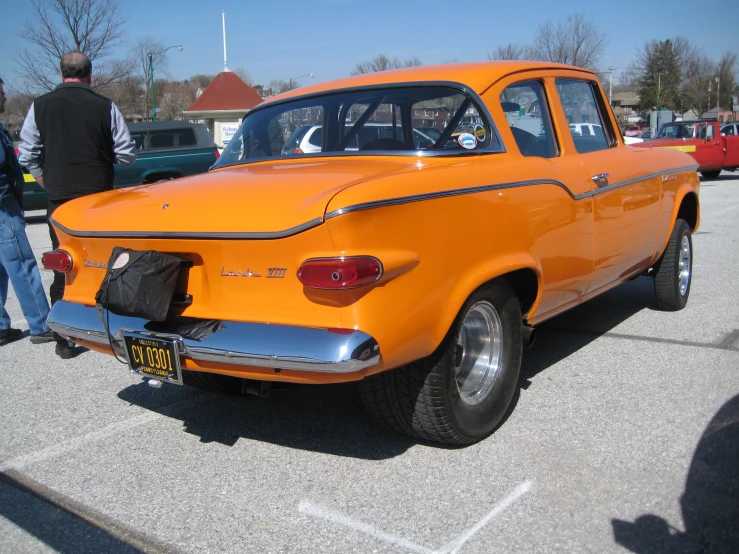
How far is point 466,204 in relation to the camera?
3.01 meters

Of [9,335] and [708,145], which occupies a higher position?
[708,145]

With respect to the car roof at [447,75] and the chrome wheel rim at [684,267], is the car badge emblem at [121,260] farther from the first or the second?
the chrome wheel rim at [684,267]

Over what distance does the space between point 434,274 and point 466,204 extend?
1.29 feet

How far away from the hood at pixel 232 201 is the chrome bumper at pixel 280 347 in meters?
0.39

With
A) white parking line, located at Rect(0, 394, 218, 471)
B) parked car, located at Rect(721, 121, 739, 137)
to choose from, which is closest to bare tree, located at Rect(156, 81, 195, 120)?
parked car, located at Rect(721, 121, 739, 137)

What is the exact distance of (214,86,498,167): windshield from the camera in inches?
140

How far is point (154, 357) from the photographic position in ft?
9.64

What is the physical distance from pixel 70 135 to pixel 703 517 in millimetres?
4361

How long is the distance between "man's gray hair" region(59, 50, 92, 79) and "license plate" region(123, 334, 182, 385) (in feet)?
8.82

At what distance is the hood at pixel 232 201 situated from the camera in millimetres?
2705

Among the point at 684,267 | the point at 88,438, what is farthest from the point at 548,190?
the point at 684,267


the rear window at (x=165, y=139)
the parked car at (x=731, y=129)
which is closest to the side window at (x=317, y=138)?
the rear window at (x=165, y=139)

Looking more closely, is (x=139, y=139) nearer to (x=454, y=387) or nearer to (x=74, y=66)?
(x=74, y=66)

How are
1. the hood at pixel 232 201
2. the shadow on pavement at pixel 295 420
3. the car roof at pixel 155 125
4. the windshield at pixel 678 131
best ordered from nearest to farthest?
1. the hood at pixel 232 201
2. the shadow on pavement at pixel 295 420
3. the car roof at pixel 155 125
4. the windshield at pixel 678 131
